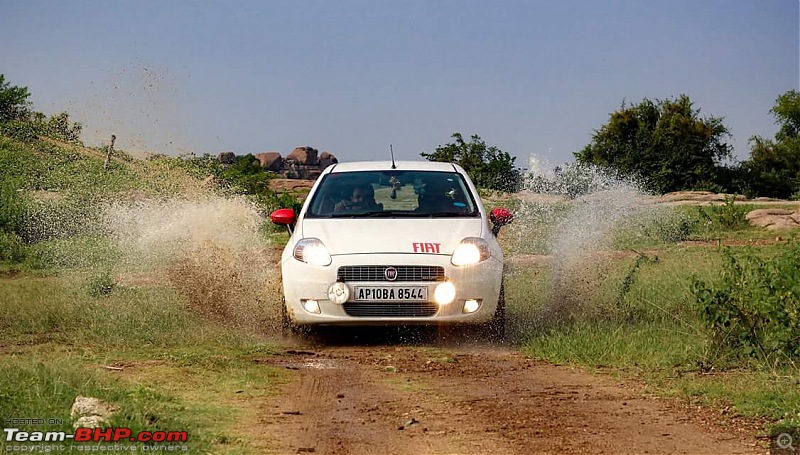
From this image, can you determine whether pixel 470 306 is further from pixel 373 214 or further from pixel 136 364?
pixel 136 364

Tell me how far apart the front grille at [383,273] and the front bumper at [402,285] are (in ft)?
0.10

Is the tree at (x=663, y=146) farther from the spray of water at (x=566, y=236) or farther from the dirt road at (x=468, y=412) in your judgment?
the dirt road at (x=468, y=412)

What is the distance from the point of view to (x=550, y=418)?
6598 mm

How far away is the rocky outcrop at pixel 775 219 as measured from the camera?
26.3 metres

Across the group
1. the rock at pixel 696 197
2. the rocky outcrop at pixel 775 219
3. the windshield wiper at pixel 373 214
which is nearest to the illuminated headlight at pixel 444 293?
the windshield wiper at pixel 373 214

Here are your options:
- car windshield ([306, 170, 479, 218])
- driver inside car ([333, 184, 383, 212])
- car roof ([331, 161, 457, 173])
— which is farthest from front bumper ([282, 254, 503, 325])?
car roof ([331, 161, 457, 173])

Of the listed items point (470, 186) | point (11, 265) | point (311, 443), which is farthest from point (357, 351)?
point (11, 265)

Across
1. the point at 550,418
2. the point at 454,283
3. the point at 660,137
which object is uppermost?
the point at 660,137

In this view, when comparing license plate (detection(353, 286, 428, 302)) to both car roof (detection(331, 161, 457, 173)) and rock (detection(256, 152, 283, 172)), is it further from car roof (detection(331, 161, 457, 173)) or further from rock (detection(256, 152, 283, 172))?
rock (detection(256, 152, 283, 172))

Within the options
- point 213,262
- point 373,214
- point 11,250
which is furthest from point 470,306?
point 11,250

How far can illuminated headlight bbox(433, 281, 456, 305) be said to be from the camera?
946 cm

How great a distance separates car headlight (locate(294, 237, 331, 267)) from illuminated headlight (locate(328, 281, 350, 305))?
0.69 ft

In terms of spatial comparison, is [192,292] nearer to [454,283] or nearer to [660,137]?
[454,283]

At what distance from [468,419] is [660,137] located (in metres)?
50.4
